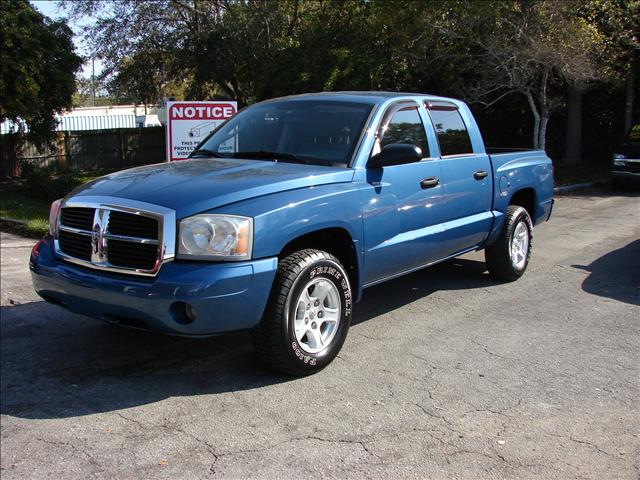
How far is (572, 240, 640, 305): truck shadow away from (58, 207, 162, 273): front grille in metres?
4.73

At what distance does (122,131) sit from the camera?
2542 centimetres

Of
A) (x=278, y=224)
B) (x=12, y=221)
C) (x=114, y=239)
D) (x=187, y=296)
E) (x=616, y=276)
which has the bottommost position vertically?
(x=616, y=276)

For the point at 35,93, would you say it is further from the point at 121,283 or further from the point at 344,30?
the point at 121,283

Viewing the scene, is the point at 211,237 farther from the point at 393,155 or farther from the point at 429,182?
the point at 429,182

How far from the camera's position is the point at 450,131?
20.2 ft

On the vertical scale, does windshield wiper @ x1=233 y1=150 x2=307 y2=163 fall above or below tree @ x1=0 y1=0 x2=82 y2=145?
below

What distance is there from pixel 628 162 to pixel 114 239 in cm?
1491

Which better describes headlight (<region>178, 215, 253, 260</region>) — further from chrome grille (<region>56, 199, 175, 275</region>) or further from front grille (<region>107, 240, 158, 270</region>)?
front grille (<region>107, 240, 158, 270</region>)

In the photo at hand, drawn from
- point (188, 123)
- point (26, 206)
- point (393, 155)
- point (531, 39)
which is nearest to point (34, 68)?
point (26, 206)

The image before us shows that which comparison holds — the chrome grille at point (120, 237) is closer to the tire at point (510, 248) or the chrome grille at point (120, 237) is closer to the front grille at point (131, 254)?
the front grille at point (131, 254)

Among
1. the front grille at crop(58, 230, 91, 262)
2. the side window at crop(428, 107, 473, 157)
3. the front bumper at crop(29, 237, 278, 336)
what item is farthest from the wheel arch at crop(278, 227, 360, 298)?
the side window at crop(428, 107, 473, 157)

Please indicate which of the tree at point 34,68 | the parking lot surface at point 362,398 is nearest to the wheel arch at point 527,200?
the parking lot surface at point 362,398

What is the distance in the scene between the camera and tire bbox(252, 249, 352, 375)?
421 cm

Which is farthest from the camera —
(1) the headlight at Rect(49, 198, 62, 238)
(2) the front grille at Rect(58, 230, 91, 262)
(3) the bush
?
(3) the bush
